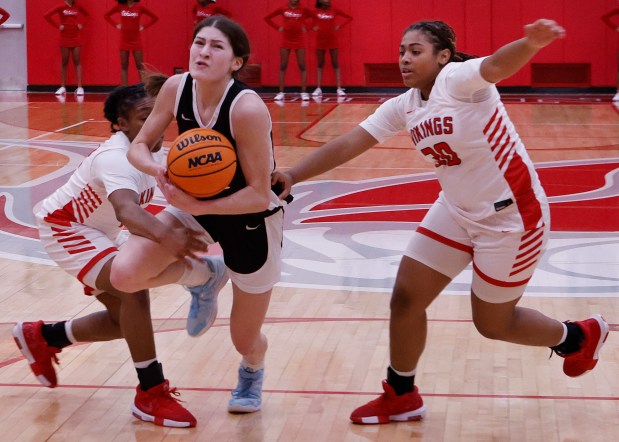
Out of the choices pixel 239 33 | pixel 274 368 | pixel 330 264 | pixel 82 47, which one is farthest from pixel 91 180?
pixel 82 47

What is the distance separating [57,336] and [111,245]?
53 cm

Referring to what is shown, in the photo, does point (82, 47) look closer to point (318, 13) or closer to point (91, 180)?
point (318, 13)

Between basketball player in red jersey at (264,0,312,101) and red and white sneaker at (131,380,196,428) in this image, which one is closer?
red and white sneaker at (131,380,196,428)

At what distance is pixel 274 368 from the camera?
5.02 m

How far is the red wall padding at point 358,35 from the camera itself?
18641 millimetres

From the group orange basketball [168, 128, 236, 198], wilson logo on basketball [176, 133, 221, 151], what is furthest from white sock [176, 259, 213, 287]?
wilson logo on basketball [176, 133, 221, 151]

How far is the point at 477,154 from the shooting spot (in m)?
3.99

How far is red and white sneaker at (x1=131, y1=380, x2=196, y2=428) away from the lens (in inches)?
168

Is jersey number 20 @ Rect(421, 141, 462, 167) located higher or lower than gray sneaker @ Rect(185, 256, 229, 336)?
higher

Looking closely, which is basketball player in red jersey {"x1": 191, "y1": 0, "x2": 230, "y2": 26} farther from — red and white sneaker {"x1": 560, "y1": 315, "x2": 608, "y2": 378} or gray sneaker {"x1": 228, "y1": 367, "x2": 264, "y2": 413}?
red and white sneaker {"x1": 560, "y1": 315, "x2": 608, "y2": 378}

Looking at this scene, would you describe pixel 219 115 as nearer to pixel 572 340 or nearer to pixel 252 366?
pixel 252 366

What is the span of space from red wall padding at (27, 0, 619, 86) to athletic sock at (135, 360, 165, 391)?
1385cm

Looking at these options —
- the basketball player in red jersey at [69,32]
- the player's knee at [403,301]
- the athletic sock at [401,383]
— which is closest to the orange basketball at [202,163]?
the player's knee at [403,301]

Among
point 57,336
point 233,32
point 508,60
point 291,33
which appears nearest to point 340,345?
point 57,336
